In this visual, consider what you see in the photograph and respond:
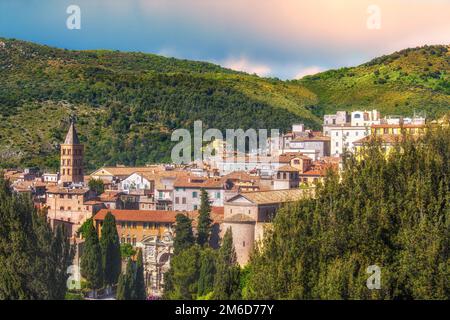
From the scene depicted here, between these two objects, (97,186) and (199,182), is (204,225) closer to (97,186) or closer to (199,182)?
(199,182)

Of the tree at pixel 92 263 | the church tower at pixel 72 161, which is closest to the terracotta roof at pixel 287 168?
the tree at pixel 92 263

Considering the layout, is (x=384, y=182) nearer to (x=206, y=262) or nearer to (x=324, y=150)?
(x=206, y=262)

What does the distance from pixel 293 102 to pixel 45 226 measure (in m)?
56.2

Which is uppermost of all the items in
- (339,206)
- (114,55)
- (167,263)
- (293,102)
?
(114,55)

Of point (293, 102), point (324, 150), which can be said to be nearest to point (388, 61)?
point (293, 102)

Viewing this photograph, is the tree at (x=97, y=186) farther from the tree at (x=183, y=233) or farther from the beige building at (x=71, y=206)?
the tree at (x=183, y=233)

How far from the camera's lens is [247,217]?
1250 inches

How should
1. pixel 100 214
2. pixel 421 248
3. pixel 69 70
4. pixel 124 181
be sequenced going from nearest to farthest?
pixel 421 248 → pixel 100 214 → pixel 124 181 → pixel 69 70

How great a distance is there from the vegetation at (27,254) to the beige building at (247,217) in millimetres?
6498

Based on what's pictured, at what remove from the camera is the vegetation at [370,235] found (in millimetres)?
17734

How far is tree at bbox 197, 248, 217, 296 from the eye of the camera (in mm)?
26234

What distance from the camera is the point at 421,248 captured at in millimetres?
17953

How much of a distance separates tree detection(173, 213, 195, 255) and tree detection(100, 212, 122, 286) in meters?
2.07

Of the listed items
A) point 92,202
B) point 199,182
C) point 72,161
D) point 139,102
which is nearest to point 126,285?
point 92,202
